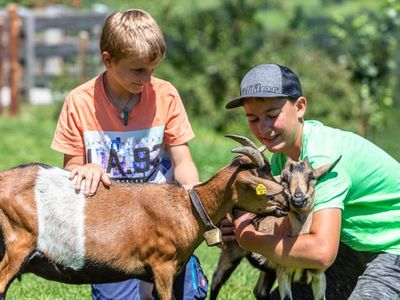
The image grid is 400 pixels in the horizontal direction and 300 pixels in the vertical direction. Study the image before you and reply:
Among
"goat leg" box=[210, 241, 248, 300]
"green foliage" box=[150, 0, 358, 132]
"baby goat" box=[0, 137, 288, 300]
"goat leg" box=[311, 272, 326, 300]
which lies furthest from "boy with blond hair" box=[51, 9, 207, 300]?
"green foliage" box=[150, 0, 358, 132]

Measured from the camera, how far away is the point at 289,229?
5273 millimetres

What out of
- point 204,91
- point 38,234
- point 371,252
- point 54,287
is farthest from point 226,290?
point 204,91

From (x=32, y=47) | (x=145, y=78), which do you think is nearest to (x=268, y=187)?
(x=145, y=78)

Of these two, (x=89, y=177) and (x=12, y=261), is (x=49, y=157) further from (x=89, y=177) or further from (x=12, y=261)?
(x=12, y=261)

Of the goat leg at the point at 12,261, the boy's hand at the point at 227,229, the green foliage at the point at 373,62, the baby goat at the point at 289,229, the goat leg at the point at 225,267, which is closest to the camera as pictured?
the goat leg at the point at 12,261

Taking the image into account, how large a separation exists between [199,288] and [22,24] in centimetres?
1509

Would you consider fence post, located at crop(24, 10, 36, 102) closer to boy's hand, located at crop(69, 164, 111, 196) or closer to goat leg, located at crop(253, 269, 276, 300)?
goat leg, located at crop(253, 269, 276, 300)

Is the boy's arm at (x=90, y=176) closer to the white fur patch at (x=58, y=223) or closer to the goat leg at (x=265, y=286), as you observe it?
the white fur patch at (x=58, y=223)

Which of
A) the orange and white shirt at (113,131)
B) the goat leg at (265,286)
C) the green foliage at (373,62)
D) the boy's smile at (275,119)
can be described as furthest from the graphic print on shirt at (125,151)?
the green foliage at (373,62)

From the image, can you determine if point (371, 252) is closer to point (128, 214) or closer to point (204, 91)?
point (128, 214)

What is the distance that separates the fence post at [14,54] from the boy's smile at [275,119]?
46.9ft

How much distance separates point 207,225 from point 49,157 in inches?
327

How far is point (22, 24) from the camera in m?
20.1

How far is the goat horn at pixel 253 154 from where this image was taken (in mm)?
4742
